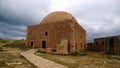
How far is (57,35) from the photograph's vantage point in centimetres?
2395

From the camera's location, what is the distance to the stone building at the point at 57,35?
22.5 meters

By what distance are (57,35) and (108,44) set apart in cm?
884

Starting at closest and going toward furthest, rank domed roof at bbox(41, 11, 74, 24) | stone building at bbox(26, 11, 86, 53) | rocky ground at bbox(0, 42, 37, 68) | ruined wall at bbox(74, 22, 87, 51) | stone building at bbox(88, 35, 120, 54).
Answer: rocky ground at bbox(0, 42, 37, 68) < stone building at bbox(26, 11, 86, 53) < stone building at bbox(88, 35, 120, 54) < ruined wall at bbox(74, 22, 87, 51) < domed roof at bbox(41, 11, 74, 24)

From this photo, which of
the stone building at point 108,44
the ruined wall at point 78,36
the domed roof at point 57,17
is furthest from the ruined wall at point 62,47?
the stone building at point 108,44

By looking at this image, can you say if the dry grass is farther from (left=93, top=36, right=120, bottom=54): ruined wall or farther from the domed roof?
the domed roof

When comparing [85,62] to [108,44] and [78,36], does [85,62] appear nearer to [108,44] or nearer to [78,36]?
[78,36]

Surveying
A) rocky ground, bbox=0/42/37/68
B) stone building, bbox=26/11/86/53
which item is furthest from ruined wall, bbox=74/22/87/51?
rocky ground, bbox=0/42/37/68

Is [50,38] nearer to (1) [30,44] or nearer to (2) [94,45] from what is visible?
(1) [30,44]

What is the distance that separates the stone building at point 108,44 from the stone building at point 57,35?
3.05 meters

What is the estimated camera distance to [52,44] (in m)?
24.3

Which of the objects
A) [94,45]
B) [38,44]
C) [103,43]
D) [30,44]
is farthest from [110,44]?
[30,44]

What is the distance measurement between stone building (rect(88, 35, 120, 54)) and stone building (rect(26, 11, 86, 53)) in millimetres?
3049

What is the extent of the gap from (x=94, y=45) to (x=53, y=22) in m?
10.7

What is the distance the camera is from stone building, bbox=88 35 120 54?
22.6 meters
